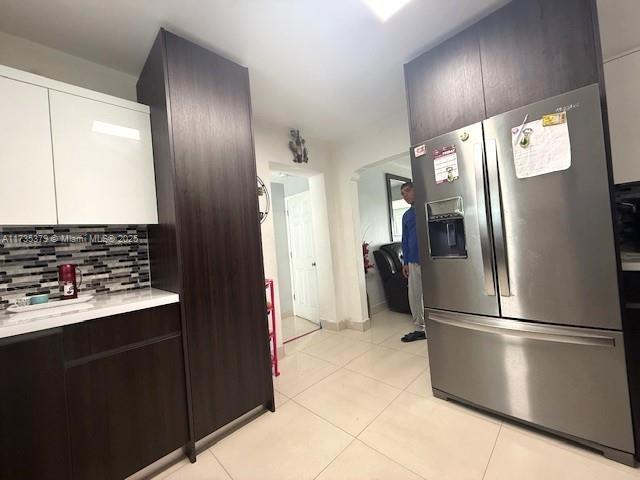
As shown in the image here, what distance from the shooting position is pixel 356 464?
1315 mm

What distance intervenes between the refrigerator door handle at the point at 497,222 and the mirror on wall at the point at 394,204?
3.11m

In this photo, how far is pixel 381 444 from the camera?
4.70ft

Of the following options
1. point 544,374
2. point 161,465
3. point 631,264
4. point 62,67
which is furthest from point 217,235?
point 631,264

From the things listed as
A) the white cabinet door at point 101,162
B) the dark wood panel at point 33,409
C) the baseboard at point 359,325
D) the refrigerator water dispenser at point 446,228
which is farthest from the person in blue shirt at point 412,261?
the dark wood panel at point 33,409

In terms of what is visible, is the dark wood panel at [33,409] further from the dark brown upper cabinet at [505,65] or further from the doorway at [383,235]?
the doorway at [383,235]

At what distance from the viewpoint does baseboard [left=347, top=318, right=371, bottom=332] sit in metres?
3.26

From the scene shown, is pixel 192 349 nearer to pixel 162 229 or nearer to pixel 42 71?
pixel 162 229

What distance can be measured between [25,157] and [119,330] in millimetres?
950

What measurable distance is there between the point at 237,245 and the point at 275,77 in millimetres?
1393

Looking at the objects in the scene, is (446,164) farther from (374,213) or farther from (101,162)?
(374,213)

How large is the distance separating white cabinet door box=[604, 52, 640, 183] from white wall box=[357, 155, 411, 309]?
2.62 metres

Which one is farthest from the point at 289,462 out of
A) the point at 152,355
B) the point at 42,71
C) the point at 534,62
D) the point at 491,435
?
the point at 42,71

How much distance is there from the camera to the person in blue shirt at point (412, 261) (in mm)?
2924

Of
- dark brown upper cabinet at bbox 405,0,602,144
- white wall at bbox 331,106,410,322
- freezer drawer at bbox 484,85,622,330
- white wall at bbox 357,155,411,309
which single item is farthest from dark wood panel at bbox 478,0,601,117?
white wall at bbox 357,155,411,309
